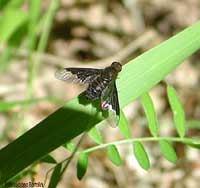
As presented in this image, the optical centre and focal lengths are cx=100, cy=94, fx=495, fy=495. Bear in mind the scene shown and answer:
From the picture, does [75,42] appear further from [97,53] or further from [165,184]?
[165,184]

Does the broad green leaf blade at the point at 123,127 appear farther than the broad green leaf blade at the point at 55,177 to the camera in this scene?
Yes

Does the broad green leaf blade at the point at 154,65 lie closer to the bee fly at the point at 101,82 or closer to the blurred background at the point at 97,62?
the bee fly at the point at 101,82

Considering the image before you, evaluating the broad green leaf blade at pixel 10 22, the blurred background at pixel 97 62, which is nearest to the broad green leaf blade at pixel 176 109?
the blurred background at pixel 97 62

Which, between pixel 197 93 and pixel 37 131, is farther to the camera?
pixel 197 93

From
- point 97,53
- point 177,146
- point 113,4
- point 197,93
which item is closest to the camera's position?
point 177,146

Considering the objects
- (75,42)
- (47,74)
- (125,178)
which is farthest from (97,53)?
(125,178)

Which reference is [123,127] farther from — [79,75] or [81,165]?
[79,75]

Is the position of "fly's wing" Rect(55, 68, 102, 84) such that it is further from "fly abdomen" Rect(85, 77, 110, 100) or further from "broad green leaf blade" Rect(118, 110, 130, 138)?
"broad green leaf blade" Rect(118, 110, 130, 138)
